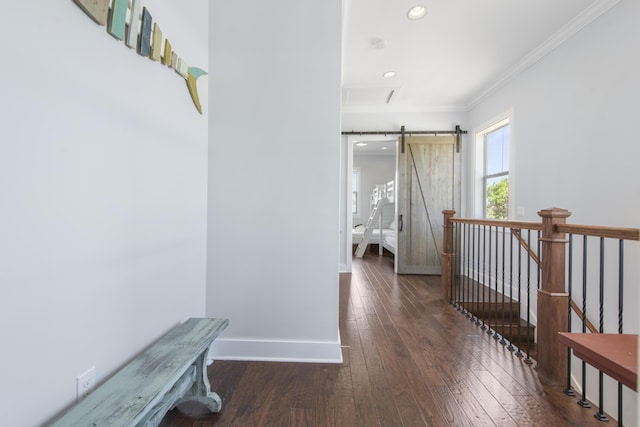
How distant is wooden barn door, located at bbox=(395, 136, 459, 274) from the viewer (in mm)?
4242

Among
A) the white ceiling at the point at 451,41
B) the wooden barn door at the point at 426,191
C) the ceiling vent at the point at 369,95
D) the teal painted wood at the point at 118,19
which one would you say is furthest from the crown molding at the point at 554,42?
the teal painted wood at the point at 118,19

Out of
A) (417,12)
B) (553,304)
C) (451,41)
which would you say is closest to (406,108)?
(451,41)

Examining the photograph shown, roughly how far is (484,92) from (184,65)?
155 inches

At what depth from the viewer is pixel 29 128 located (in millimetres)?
768

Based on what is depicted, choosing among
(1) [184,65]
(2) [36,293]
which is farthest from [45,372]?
(1) [184,65]

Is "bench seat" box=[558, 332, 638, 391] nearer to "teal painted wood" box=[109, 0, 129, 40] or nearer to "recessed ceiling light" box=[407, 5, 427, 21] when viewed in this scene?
"teal painted wood" box=[109, 0, 129, 40]

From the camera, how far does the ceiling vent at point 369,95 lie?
12.2 ft

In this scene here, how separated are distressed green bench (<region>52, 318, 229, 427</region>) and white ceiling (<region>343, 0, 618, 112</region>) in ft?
8.85

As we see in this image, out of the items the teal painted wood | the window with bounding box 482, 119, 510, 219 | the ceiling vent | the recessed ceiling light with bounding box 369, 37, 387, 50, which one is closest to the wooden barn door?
the window with bounding box 482, 119, 510, 219

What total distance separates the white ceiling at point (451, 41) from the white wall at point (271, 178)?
36.2 inches

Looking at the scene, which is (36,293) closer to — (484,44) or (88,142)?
(88,142)

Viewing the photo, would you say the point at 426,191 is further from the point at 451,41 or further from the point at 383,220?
the point at 383,220

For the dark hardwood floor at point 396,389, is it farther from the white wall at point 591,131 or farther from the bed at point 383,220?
the bed at point 383,220

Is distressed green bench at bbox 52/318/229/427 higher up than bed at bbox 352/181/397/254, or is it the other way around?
bed at bbox 352/181/397/254
